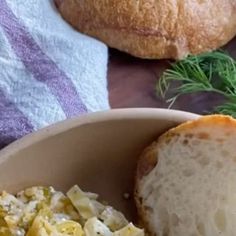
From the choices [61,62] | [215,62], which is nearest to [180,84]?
[215,62]

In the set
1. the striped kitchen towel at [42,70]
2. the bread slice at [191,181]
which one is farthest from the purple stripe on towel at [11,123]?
the bread slice at [191,181]

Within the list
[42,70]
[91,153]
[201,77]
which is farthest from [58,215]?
[201,77]

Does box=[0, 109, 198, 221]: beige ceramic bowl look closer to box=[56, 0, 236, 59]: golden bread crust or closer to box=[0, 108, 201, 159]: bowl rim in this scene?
box=[0, 108, 201, 159]: bowl rim

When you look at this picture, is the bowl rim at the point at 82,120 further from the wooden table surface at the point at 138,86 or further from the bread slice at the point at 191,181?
the wooden table surface at the point at 138,86

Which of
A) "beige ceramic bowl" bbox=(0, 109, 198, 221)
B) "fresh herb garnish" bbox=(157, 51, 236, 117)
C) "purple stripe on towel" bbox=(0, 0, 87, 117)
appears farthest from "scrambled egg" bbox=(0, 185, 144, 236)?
"fresh herb garnish" bbox=(157, 51, 236, 117)

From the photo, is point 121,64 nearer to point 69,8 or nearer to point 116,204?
point 69,8

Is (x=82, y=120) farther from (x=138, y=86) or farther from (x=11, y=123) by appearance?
(x=138, y=86)
